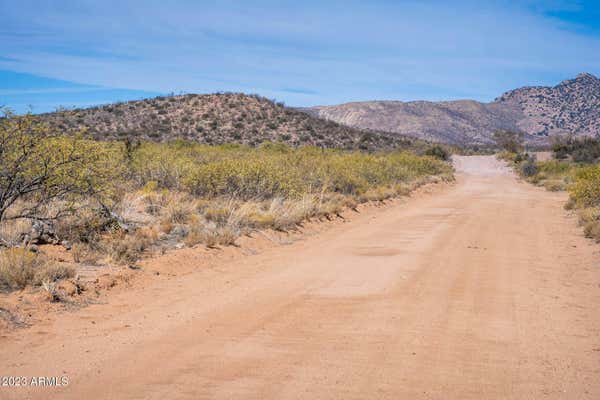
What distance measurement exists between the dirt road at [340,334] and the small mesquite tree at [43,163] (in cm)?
262

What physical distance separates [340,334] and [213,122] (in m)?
56.5

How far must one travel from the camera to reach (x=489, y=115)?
6388 inches

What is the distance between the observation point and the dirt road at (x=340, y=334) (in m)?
4.92

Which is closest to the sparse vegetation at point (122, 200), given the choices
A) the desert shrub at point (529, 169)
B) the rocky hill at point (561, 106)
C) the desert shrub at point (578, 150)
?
the desert shrub at point (529, 169)

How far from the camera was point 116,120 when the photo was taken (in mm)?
58062

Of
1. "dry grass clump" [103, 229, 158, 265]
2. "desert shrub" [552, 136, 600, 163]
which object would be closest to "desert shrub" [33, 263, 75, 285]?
"dry grass clump" [103, 229, 158, 265]

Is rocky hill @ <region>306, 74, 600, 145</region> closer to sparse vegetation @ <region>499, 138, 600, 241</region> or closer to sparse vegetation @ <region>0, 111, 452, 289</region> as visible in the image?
sparse vegetation @ <region>499, 138, 600, 241</region>

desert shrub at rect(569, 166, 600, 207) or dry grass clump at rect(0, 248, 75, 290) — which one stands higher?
→ desert shrub at rect(569, 166, 600, 207)

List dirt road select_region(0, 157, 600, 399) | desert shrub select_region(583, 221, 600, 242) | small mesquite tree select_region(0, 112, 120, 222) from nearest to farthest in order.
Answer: dirt road select_region(0, 157, 600, 399)
small mesquite tree select_region(0, 112, 120, 222)
desert shrub select_region(583, 221, 600, 242)

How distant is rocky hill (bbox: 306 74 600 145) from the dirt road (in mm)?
130977

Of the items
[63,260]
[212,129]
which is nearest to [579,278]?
[63,260]

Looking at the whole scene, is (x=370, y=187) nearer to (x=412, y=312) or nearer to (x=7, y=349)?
(x=412, y=312)

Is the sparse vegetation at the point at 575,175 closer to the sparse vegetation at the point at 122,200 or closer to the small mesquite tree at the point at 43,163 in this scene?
the sparse vegetation at the point at 122,200

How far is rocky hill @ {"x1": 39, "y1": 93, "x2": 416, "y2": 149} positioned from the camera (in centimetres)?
5522
